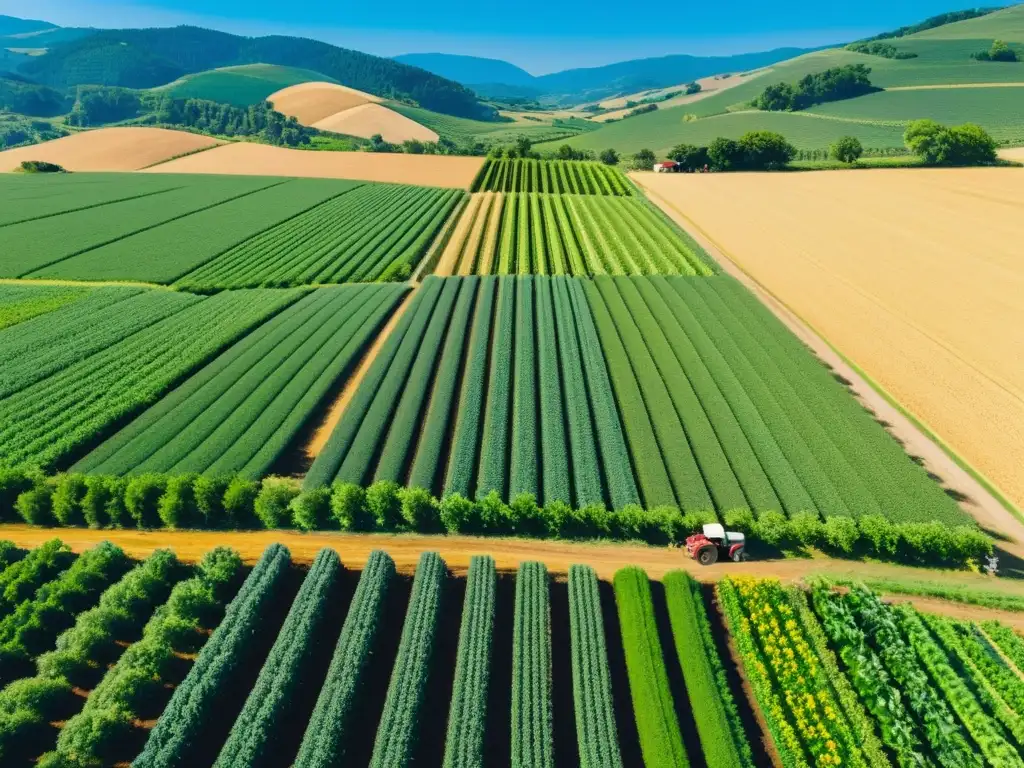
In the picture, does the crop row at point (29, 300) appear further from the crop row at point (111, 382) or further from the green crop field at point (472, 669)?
the green crop field at point (472, 669)

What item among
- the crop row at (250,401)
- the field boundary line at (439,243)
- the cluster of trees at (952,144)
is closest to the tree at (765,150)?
the cluster of trees at (952,144)

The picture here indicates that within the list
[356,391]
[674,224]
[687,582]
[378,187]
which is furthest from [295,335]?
[378,187]

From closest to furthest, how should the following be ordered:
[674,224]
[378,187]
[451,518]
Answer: [451,518] < [674,224] < [378,187]

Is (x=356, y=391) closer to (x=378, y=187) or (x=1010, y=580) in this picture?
(x=1010, y=580)

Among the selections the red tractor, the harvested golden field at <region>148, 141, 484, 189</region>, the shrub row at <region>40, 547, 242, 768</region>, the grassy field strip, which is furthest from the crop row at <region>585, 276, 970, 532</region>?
the harvested golden field at <region>148, 141, 484, 189</region>

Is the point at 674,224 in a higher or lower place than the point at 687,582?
higher

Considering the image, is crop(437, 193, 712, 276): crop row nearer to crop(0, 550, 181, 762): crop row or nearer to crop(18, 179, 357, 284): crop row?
crop(18, 179, 357, 284): crop row

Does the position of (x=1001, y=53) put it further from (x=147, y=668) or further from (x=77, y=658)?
(x=77, y=658)

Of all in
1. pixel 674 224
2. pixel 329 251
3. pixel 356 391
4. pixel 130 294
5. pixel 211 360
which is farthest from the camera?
pixel 674 224
